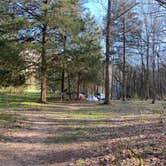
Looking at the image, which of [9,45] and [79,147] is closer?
[79,147]

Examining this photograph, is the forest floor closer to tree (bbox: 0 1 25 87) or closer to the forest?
the forest

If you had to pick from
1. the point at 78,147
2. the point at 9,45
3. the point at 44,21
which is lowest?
the point at 78,147

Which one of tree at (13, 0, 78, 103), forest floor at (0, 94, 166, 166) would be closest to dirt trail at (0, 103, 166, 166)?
forest floor at (0, 94, 166, 166)

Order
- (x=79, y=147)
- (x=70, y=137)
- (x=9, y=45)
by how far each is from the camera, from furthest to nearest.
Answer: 1. (x=9, y=45)
2. (x=70, y=137)
3. (x=79, y=147)

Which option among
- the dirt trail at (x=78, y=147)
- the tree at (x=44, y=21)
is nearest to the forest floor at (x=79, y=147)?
the dirt trail at (x=78, y=147)

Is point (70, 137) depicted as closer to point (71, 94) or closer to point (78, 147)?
point (78, 147)

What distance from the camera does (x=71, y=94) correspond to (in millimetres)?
44969

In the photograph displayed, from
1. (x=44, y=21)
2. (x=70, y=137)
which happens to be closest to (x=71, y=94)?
(x=44, y=21)

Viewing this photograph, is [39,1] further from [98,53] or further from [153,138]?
[153,138]

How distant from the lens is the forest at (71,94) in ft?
27.0

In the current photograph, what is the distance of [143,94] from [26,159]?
51.8 m

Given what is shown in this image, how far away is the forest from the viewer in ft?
27.0

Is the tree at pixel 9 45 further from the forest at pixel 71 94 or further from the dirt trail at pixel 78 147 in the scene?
the dirt trail at pixel 78 147

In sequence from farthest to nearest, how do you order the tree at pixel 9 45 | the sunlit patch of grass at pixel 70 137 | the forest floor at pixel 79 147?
the tree at pixel 9 45 → the sunlit patch of grass at pixel 70 137 → the forest floor at pixel 79 147
